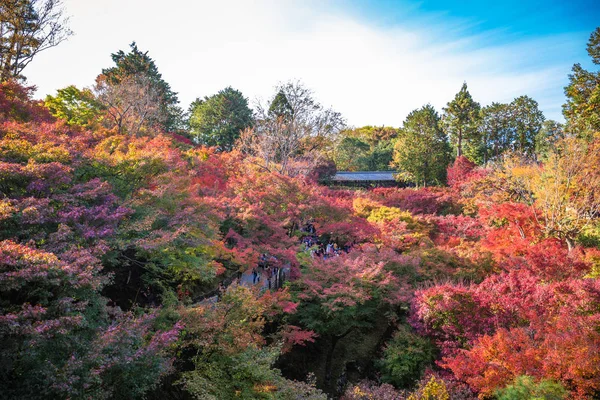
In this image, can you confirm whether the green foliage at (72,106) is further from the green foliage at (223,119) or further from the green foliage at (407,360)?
the green foliage at (223,119)

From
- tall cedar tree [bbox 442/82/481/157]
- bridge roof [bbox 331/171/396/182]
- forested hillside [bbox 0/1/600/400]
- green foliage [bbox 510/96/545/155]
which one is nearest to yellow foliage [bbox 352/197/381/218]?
forested hillside [bbox 0/1/600/400]

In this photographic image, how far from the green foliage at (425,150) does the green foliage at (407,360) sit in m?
23.4

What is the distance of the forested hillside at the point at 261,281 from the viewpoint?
5.80 meters

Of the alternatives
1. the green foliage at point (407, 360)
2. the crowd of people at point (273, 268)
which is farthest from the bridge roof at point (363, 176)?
the green foliage at point (407, 360)

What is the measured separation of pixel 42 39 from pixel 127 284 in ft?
48.1

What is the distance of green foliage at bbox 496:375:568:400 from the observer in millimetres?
7379

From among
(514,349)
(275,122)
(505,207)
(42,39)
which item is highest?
(42,39)

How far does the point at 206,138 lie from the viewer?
126 feet

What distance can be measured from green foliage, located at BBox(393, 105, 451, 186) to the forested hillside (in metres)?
9.72

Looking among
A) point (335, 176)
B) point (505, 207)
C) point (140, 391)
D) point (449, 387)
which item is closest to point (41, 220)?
point (140, 391)

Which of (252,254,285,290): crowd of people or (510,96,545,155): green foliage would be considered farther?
(510,96,545,155): green foliage

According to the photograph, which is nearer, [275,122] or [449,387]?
[449,387]

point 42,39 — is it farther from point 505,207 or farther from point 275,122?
point 505,207

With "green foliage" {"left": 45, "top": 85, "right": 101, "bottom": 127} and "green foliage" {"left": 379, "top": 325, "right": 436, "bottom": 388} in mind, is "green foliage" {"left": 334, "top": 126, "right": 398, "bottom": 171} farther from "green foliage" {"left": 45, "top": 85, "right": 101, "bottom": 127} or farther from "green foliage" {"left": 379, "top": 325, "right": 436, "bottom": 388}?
"green foliage" {"left": 379, "top": 325, "right": 436, "bottom": 388}
